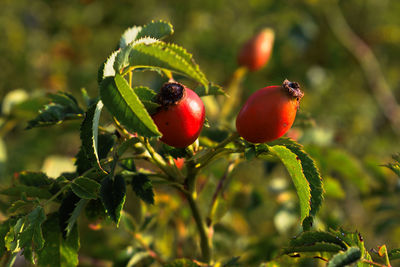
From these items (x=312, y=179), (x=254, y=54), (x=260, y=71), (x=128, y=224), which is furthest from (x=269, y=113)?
(x=260, y=71)

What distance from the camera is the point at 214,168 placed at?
73.0 inches

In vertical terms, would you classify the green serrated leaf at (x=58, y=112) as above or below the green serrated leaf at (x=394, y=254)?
above

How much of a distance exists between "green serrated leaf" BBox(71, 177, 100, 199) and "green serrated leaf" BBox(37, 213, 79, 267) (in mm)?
200

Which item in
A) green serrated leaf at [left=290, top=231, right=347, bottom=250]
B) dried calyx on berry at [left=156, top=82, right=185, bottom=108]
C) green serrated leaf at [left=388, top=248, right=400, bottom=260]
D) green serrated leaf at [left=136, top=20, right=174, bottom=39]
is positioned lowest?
green serrated leaf at [left=388, top=248, right=400, bottom=260]

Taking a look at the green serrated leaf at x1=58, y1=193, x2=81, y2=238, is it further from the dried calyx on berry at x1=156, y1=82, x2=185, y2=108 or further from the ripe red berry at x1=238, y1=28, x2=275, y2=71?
the ripe red berry at x1=238, y1=28, x2=275, y2=71

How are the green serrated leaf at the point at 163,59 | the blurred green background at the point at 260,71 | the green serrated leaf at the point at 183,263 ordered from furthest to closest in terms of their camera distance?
the blurred green background at the point at 260,71, the green serrated leaf at the point at 183,263, the green serrated leaf at the point at 163,59

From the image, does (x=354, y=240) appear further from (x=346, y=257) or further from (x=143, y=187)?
(x=143, y=187)

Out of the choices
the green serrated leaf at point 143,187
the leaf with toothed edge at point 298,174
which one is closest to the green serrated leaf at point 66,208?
the green serrated leaf at point 143,187

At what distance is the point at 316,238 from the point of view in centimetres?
96

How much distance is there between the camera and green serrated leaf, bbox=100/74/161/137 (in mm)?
821

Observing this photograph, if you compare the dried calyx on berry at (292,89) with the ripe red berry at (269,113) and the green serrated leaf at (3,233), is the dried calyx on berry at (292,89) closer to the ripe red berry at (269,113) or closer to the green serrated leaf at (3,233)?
the ripe red berry at (269,113)

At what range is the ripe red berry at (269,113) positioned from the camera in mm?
956

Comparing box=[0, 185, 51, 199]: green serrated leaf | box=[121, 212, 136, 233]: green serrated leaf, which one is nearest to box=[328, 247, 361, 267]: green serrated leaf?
box=[0, 185, 51, 199]: green serrated leaf

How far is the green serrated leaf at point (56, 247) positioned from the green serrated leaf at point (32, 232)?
3.1 inches
